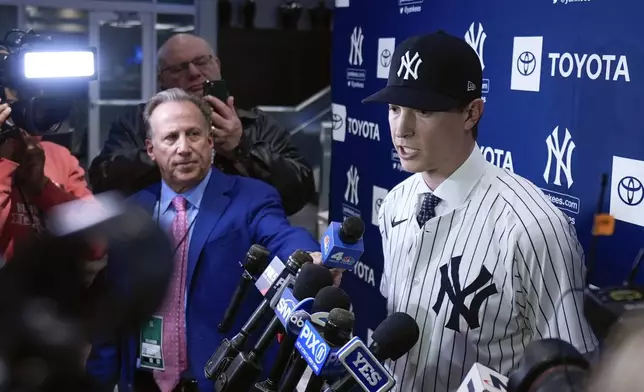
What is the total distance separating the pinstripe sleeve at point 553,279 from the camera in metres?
1.44

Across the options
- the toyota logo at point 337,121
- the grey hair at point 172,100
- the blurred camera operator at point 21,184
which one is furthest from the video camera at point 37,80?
the toyota logo at point 337,121

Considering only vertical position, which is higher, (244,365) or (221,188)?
(221,188)

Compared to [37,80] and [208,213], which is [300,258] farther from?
[37,80]

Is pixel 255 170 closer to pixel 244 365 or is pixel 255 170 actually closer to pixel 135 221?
pixel 244 365

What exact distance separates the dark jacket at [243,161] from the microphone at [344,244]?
0.89 metres

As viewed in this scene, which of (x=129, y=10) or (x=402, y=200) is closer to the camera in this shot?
(x=402, y=200)

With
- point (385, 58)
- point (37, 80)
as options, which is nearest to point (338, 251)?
point (37, 80)

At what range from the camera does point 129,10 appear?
838 centimetres

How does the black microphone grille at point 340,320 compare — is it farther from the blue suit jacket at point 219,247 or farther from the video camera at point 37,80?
the video camera at point 37,80

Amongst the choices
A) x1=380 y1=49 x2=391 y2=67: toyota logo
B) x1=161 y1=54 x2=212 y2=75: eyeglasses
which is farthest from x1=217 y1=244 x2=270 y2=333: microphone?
x1=380 y1=49 x2=391 y2=67: toyota logo

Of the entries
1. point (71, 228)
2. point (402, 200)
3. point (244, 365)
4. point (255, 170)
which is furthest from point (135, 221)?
point (255, 170)

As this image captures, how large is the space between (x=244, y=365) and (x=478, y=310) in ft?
1.50

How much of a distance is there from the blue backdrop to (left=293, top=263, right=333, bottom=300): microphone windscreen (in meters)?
0.70

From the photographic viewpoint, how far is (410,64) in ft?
5.15
